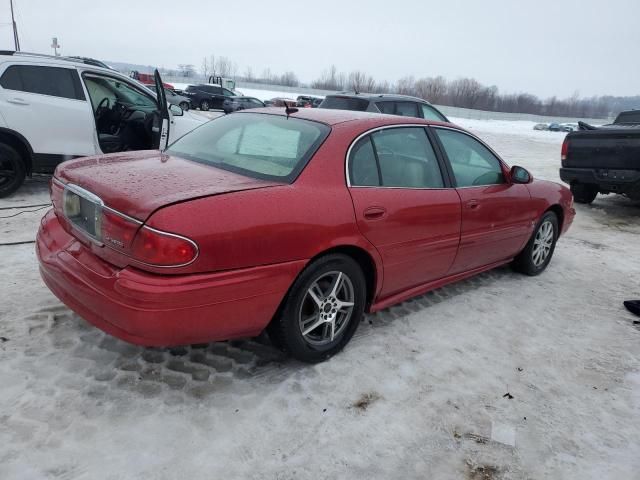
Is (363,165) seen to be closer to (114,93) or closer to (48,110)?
(48,110)

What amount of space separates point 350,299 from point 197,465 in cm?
131

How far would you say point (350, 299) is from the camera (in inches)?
117

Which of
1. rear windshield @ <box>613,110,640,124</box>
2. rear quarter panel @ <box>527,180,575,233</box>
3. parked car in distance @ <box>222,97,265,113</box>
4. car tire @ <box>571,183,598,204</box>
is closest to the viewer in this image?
rear quarter panel @ <box>527,180,575,233</box>

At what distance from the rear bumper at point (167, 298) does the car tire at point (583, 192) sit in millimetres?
7723

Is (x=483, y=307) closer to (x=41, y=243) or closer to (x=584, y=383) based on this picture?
(x=584, y=383)

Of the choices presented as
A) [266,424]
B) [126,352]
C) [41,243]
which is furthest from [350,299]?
[41,243]

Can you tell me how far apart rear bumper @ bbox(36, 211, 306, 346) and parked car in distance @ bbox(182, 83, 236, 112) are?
2903cm

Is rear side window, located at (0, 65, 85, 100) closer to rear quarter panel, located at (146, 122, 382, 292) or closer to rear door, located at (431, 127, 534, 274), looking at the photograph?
rear quarter panel, located at (146, 122, 382, 292)

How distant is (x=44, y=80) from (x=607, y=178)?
806 cm

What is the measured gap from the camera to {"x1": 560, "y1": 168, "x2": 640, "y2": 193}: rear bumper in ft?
23.1

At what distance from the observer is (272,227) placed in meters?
2.40

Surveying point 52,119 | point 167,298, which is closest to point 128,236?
point 167,298

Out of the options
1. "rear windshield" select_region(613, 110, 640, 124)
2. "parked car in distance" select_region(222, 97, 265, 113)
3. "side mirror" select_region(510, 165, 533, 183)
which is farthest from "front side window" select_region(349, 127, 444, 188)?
"parked car in distance" select_region(222, 97, 265, 113)

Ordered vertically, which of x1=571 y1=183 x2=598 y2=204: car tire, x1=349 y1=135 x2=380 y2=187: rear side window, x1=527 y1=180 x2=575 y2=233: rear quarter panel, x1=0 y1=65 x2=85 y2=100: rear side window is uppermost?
x1=0 y1=65 x2=85 y2=100: rear side window
